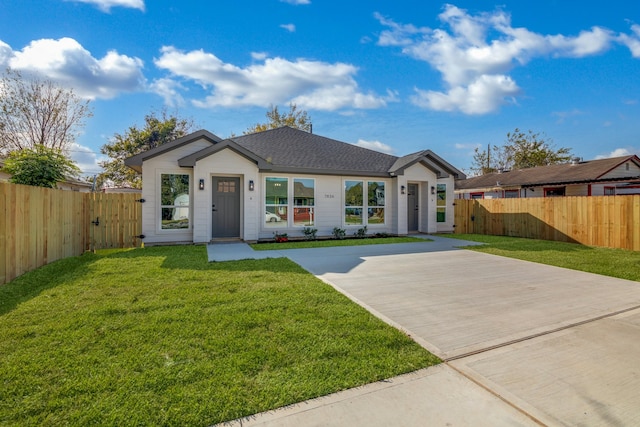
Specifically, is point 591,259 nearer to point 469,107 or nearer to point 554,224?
point 554,224

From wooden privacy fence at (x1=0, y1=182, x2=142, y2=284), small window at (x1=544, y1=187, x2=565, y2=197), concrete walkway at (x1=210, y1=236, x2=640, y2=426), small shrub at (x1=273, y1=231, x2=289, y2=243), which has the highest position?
small window at (x1=544, y1=187, x2=565, y2=197)

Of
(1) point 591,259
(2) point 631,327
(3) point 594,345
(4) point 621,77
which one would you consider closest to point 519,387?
(3) point 594,345

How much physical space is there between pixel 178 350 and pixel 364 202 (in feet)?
35.2

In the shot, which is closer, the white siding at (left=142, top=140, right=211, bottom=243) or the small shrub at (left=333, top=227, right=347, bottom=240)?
the white siding at (left=142, top=140, right=211, bottom=243)

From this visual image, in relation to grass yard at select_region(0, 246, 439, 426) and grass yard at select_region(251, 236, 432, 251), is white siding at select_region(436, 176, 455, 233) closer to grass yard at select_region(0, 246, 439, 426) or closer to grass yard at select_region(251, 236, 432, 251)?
grass yard at select_region(251, 236, 432, 251)

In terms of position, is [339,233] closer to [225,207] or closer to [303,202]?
[303,202]

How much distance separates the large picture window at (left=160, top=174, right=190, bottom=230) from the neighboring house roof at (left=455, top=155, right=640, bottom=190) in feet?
68.7

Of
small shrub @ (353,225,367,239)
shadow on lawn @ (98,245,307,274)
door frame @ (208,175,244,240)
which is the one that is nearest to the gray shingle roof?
door frame @ (208,175,244,240)

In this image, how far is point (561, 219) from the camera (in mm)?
11883

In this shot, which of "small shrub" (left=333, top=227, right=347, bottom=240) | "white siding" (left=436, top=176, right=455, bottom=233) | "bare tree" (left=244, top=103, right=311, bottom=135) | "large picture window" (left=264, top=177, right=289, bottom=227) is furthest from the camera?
"bare tree" (left=244, top=103, right=311, bottom=135)

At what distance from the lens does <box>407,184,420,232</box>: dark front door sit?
14133 millimetres

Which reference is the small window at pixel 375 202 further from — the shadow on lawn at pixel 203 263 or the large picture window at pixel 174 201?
the large picture window at pixel 174 201

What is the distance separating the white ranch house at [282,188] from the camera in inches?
402

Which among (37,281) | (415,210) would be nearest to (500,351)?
(37,281)
